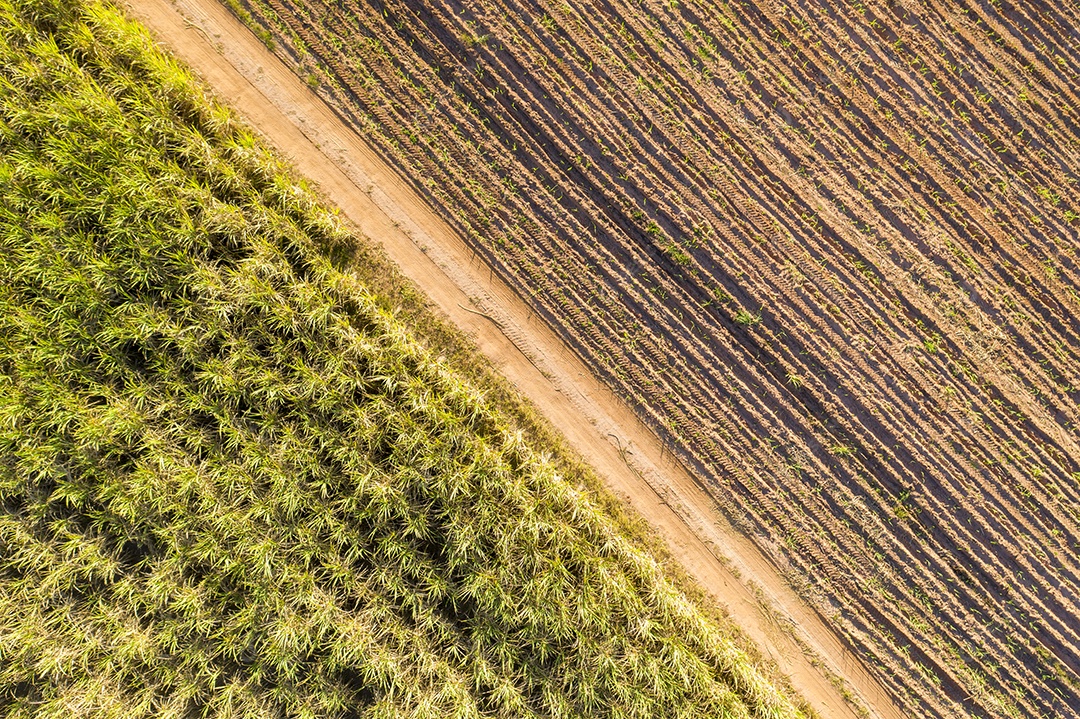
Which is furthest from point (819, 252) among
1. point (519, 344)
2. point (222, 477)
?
point (222, 477)

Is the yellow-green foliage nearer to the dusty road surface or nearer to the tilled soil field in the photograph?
the dusty road surface

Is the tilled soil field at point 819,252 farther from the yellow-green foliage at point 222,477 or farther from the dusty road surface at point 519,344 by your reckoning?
the yellow-green foliage at point 222,477

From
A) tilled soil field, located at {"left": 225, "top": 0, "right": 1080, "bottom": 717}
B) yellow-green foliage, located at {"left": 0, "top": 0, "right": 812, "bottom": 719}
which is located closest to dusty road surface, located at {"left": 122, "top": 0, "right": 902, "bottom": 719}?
tilled soil field, located at {"left": 225, "top": 0, "right": 1080, "bottom": 717}

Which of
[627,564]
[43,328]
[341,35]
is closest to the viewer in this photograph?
[43,328]

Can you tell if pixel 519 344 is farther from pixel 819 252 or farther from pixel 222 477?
pixel 819 252

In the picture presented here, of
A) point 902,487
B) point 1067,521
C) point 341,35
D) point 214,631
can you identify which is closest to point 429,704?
point 214,631

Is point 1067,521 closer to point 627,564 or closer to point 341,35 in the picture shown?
point 627,564
